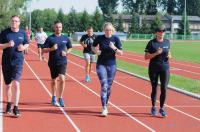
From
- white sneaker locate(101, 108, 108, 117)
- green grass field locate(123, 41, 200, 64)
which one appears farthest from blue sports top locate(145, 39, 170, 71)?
green grass field locate(123, 41, 200, 64)

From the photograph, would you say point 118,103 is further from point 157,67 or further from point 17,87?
point 17,87

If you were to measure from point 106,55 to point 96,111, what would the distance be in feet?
4.17

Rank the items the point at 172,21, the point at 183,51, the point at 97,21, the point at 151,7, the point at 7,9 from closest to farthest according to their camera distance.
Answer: the point at 183,51, the point at 7,9, the point at 97,21, the point at 172,21, the point at 151,7

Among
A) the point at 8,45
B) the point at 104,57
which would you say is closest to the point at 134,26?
the point at 104,57

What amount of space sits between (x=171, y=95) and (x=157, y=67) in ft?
11.0

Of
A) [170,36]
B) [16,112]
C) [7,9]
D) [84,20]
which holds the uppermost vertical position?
[7,9]

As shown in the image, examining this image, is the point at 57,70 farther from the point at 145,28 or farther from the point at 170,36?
the point at 145,28

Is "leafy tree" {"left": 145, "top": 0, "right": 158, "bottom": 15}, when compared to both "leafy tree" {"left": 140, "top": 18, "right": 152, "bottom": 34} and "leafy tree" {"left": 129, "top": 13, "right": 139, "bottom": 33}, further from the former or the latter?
"leafy tree" {"left": 129, "top": 13, "right": 139, "bottom": 33}

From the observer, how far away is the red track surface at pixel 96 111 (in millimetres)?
8969

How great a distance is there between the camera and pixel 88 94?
13336 mm

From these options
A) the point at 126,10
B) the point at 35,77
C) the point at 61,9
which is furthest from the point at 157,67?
the point at 126,10

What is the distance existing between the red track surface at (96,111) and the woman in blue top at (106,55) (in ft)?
2.09

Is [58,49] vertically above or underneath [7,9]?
underneath

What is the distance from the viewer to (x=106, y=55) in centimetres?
1034
